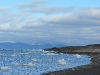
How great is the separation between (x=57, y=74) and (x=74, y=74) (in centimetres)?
195

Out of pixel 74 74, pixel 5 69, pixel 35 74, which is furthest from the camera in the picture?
pixel 5 69

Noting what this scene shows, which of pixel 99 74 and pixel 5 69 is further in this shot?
pixel 5 69

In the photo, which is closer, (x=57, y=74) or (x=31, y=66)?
(x=57, y=74)

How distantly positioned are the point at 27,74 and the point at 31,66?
1178 centimetres

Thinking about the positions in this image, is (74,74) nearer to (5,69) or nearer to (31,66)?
(5,69)

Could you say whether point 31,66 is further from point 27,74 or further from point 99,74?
point 99,74

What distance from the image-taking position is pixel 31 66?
48.4m

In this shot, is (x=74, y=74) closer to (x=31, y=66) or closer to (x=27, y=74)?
(x=27, y=74)

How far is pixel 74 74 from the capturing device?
31.3 metres

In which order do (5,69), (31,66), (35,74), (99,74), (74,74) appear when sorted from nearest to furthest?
(99,74) < (74,74) < (35,74) < (5,69) < (31,66)

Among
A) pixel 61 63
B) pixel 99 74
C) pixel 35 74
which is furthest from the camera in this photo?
pixel 61 63

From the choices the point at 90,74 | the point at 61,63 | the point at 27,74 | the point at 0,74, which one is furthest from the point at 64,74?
the point at 61,63

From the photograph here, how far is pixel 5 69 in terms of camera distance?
4303 centimetres

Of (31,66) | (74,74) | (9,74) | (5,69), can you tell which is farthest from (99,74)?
(31,66)
